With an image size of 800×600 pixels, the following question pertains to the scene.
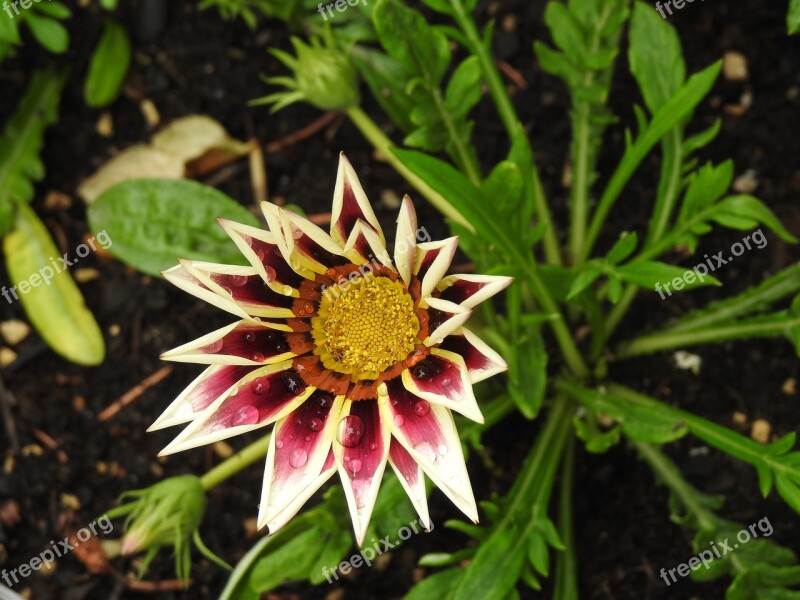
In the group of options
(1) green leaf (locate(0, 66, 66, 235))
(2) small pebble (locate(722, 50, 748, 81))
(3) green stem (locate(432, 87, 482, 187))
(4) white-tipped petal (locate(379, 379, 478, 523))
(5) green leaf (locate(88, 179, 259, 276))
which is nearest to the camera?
(4) white-tipped petal (locate(379, 379, 478, 523))

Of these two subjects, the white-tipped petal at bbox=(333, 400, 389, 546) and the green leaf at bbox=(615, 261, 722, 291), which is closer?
the white-tipped petal at bbox=(333, 400, 389, 546)

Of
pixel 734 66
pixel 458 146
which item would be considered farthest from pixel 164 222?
pixel 734 66

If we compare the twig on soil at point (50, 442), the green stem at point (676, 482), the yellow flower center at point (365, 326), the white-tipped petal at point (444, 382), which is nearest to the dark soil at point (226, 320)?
the twig on soil at point (50, 442)

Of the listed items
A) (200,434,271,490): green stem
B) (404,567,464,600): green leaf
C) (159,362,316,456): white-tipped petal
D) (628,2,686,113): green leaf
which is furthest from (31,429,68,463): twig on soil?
(628,2,686,113): green leaf

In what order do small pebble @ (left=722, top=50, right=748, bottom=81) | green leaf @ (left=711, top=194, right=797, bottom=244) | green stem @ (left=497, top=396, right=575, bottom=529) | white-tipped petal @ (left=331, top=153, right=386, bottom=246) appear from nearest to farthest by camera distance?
white-tipped petal @ (left=331, top=153, right=386, bottom=246), green leaf @ (left=711, top=194, right=797, bottom=244), green stem @ (left=497, top=396, right=575, bottom=529), small pebble @ (left=722, top=50, right=748, bottom=81)

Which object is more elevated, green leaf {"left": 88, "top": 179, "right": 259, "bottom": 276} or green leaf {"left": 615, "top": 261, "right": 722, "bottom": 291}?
green leaf {"left": 88, "top": 179, "right": 259, "bottom": 276}

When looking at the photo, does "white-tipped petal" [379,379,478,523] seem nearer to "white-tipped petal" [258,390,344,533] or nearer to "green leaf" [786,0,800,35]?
"white-tipped petal" [258,390,344,533]
